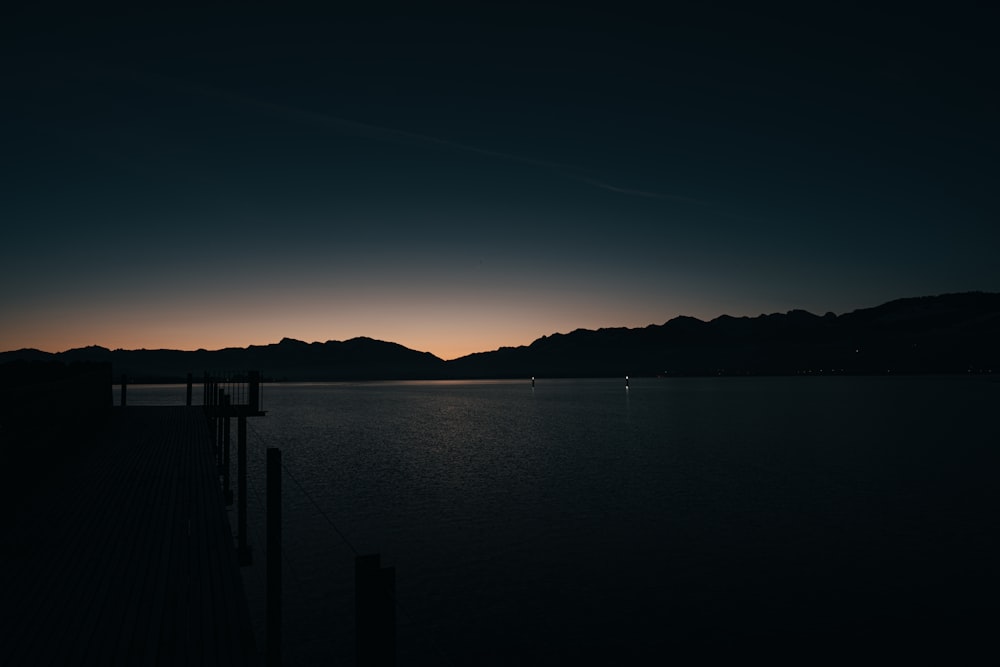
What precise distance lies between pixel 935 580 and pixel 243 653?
1631 cm

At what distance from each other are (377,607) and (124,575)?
21.5 feet

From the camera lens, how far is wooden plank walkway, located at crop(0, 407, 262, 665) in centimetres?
749

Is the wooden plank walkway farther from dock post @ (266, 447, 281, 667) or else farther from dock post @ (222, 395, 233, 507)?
dock post @ (222, 395, 233, 507)

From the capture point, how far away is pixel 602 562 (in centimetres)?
1744

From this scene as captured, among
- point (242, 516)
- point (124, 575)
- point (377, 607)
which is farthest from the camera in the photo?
point (242, 516)

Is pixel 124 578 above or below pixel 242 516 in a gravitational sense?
above

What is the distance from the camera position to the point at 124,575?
32.3ft

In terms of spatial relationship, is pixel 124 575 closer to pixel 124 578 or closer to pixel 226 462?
pixel 124 578

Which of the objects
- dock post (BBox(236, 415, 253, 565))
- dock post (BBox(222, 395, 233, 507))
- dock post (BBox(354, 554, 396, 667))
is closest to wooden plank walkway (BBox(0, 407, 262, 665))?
Result: dock post (BBox(236, 415, 253, 565))

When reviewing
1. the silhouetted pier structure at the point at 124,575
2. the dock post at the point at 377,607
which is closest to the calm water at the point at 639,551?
Result: the silhouetted pier structure at the point at 124,575

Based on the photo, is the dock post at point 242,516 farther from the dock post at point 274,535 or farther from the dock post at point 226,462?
the dock post at point 274,535

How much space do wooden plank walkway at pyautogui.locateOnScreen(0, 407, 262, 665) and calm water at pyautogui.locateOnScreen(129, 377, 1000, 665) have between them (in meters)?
2.84

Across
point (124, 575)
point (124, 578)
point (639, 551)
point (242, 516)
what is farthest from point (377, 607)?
point (639, 551)

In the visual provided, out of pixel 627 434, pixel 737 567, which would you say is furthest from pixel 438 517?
pixel 627 434
